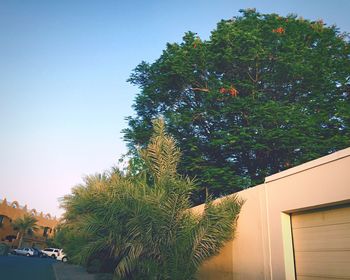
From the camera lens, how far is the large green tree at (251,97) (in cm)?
1494

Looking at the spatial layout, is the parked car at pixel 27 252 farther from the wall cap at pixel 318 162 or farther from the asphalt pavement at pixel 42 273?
the wall cap at pixel 318 162

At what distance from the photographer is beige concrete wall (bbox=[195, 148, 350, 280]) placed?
20.6 feet

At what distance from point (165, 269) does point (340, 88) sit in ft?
42.8

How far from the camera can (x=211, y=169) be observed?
50.2ft

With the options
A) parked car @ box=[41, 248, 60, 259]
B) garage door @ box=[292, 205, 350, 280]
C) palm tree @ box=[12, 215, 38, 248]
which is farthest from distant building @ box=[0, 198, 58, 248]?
garage door @ box=[292, 205, 350, 280]

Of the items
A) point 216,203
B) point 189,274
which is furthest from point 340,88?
point 189,274

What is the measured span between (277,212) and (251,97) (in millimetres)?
9046

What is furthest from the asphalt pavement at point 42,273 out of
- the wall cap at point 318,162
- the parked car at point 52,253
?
the parked car at point 52,253

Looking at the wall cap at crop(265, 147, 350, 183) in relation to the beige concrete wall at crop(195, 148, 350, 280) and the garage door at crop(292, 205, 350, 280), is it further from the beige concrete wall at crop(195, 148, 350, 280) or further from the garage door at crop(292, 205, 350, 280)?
the garage door at crop(292, 205, 350, 280)

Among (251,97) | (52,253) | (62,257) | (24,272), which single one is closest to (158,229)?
(251,97)

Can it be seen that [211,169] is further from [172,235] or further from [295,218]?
[295,218]

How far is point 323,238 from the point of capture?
667 centimetres

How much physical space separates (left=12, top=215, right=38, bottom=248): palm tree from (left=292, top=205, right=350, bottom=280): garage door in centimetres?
5687

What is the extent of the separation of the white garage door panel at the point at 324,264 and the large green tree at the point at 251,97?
7823 mm
